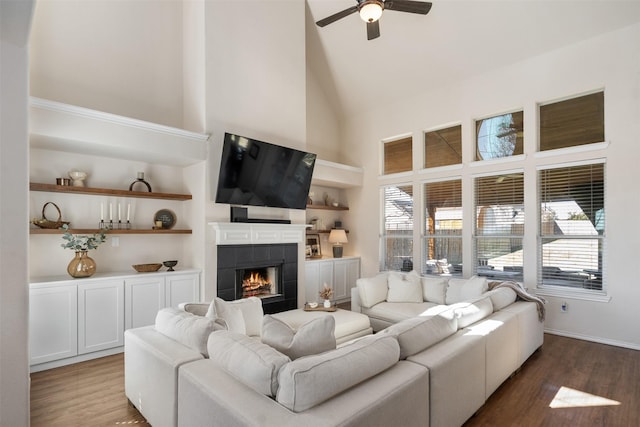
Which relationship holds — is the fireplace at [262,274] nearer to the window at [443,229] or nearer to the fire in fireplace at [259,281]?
the fire in fireplace at [259,281]

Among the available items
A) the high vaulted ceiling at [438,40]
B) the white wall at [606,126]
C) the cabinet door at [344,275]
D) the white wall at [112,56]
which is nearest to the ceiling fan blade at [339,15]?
the high vaulted ceiling at [438,40]

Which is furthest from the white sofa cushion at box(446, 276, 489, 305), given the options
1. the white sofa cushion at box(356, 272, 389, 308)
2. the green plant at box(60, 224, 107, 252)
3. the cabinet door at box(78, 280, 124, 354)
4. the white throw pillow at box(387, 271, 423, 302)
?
the green plant at box(60, 224, 107, 252)

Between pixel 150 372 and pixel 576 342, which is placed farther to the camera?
pixel 576 342

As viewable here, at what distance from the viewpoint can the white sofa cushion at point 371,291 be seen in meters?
4.48

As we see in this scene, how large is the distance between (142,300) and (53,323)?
824 millimetres

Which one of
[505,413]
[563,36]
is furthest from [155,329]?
[563,36]

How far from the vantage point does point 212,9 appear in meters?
4.58

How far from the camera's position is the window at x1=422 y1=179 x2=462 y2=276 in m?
5.64

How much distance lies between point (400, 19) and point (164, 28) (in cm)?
337

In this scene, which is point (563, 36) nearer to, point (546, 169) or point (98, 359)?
point (546, 169)

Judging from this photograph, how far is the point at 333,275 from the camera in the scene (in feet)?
20.5

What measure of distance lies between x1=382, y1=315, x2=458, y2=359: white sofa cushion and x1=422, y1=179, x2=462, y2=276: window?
3413 mm

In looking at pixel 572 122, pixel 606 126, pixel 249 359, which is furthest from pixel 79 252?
pixel 606 126

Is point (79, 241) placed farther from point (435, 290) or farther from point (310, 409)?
point (435, 290)
